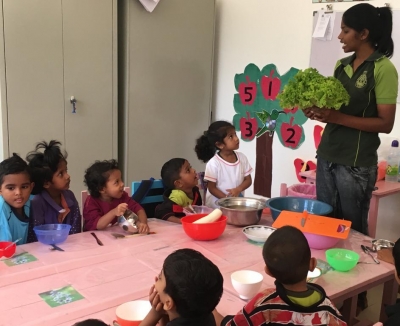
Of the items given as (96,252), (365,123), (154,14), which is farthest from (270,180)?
(96,252)

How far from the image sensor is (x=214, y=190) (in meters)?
2.97

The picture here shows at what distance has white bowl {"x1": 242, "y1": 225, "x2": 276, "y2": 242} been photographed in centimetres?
204

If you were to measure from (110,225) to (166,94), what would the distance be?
2132mm

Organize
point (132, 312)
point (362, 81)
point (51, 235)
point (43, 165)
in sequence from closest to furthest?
point (132, 312)
point (51, 235)
point (362, 81)
point (43, 165)

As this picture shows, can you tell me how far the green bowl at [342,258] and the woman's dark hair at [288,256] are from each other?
0.53 m

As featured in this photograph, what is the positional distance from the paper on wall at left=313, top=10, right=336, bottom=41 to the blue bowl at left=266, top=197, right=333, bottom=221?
1801 millimetres

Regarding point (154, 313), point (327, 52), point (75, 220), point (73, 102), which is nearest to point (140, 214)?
point (75, 220)

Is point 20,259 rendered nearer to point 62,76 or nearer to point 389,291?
point 389,291

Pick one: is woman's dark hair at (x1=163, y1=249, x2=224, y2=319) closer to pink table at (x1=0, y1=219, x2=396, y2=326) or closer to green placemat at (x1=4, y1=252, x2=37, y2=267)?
pink table at (x1=0, y1=219, x2=396, y2=326)

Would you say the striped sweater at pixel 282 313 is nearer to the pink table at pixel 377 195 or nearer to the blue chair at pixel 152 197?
the blue chair at pixel 152 197

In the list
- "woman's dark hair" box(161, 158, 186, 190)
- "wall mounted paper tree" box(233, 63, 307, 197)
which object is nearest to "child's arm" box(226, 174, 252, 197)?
"woman's dark hair" box(161, 158, 186, 190)

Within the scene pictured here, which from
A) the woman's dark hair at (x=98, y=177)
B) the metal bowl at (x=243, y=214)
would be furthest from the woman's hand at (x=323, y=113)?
the woman's dark hair at (x=98, y=177)

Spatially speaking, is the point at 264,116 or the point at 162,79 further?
the point at 264,116

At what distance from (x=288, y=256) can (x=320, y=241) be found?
728 millimetres
